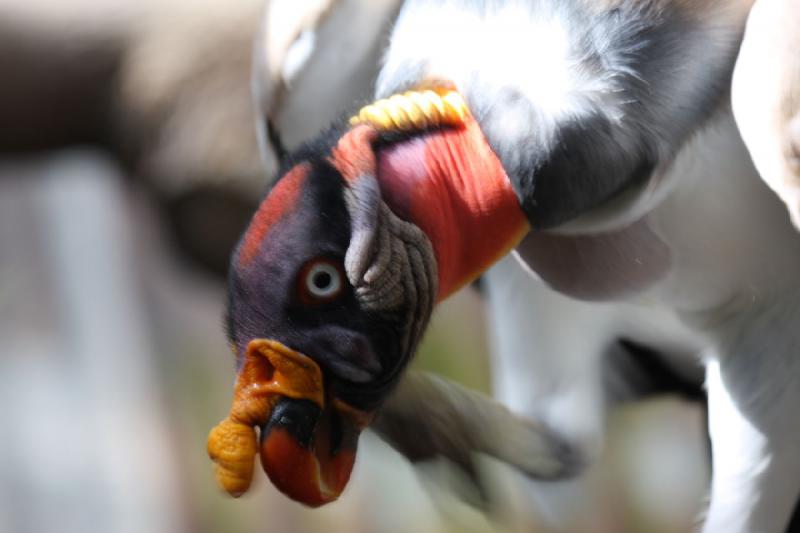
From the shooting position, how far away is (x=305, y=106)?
1426 millimetres

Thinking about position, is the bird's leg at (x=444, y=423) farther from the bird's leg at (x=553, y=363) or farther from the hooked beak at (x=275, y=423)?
the hooked beak at (x=275, y=423)

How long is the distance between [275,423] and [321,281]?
12cm

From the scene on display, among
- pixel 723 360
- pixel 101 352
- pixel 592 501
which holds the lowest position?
pixel 101 352

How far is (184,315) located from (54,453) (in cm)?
52

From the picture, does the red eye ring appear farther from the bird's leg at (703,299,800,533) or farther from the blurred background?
the bird's leg at (703,299,800,533)

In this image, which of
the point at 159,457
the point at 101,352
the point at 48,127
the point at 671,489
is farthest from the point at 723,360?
the point at 101,352


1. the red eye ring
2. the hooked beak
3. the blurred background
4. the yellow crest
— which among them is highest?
the yellow crest

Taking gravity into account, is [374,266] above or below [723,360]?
above

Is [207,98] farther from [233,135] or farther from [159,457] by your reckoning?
[159,457]

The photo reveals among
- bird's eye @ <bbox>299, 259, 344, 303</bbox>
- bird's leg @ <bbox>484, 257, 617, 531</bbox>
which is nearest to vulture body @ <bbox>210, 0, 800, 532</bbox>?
bird's eye @ <bbox>299, 259, 344, 303</bbox>

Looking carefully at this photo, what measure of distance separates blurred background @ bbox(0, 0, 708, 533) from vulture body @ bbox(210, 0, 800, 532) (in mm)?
155

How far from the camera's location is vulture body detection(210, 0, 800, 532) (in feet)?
3.30

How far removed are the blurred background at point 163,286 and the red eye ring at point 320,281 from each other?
0.80ft

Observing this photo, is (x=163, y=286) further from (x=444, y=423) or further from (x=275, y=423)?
(x=275, y=423)
